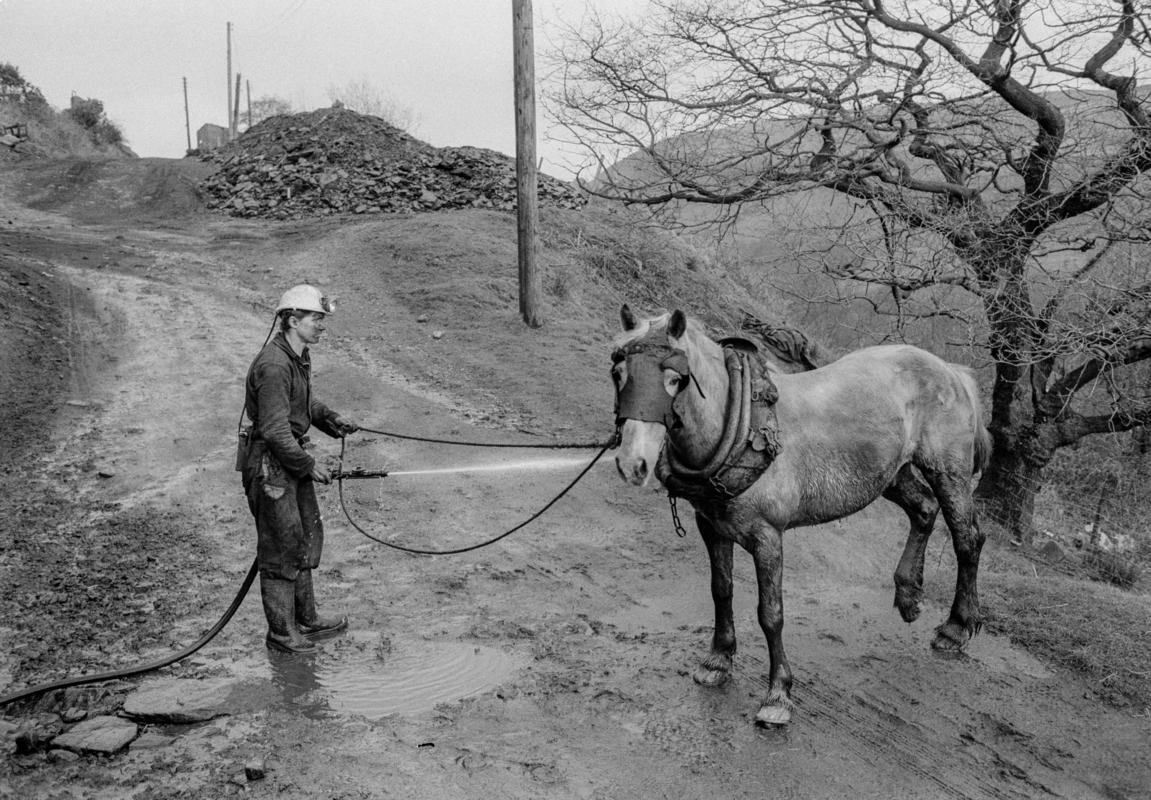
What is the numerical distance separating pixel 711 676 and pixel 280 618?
105 inches

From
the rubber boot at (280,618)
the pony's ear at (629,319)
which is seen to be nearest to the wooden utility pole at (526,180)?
the rubber boot at (280,618)

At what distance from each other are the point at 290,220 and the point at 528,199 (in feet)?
30.6

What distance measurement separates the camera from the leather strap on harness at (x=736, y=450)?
15.2ft

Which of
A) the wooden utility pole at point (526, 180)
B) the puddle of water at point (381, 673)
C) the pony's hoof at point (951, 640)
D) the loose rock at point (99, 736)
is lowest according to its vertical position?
the pony's hoof at point (951, 640)

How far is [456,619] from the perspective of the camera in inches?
237

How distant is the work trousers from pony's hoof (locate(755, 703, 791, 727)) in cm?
290

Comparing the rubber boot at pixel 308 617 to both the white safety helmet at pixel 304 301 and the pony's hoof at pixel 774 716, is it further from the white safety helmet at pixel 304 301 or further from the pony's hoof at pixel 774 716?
the pony's hoof at pixel 774 716

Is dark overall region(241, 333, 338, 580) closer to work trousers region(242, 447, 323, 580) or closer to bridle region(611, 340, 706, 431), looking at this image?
work trousers region(242, 447, 323, 580)

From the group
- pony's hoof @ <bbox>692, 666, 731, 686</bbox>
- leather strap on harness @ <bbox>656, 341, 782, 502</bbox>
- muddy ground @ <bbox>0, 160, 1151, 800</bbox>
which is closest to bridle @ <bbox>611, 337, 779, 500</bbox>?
leather strap on harness @ <bbox>656, 341, 782, 502</bbox>

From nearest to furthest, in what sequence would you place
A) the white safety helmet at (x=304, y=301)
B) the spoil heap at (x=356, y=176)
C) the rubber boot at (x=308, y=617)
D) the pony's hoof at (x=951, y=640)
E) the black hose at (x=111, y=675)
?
the black hose at (x=111, y=675), the white safety helmet at (x=304, y=301), the rubber boot at (x=308, y=617), the pony's hoof at (x=951, y=640), the spoil heap at (x=356, y=176)

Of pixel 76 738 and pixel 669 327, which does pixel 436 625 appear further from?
pixel 669 327

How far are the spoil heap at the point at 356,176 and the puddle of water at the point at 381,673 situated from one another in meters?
15.9

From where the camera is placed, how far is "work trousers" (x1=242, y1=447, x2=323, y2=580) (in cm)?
517

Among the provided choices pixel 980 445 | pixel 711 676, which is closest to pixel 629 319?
pixel 711 676
